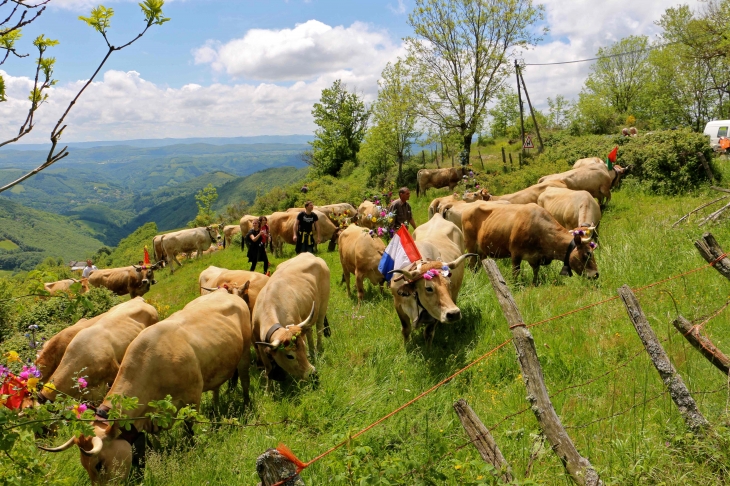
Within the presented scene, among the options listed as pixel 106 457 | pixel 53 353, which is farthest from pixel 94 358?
pixel 106 457

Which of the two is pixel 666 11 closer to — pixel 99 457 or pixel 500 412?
pixel 500 412

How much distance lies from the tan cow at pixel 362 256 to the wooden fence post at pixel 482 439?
6.72 meters

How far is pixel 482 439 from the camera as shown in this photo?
2.87 metres

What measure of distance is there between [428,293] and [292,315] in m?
2.07

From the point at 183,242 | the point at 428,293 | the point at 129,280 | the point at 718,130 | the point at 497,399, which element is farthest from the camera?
the point at 183,242

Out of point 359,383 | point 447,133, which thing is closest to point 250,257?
point 359,383

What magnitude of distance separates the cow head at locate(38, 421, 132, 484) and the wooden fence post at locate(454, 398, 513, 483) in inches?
138

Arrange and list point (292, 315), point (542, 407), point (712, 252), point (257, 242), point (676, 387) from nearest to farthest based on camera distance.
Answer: point (542, 407), point (676, 387), point (712, 252), point (292, 315), point (257, 242)

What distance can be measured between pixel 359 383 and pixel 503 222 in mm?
5606

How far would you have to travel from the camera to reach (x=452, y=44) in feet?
89.2

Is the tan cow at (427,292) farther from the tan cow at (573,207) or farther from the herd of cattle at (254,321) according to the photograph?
the tan cow at (573,207)

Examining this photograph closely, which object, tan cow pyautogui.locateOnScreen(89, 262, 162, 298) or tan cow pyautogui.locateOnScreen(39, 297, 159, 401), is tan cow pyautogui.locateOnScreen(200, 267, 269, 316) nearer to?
tan cow pyautogui.locateOnScreen(39, 297, 159, 401)

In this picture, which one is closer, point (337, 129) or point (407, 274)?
point (407, 274)

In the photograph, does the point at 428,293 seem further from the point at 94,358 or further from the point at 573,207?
the point at 573,207
